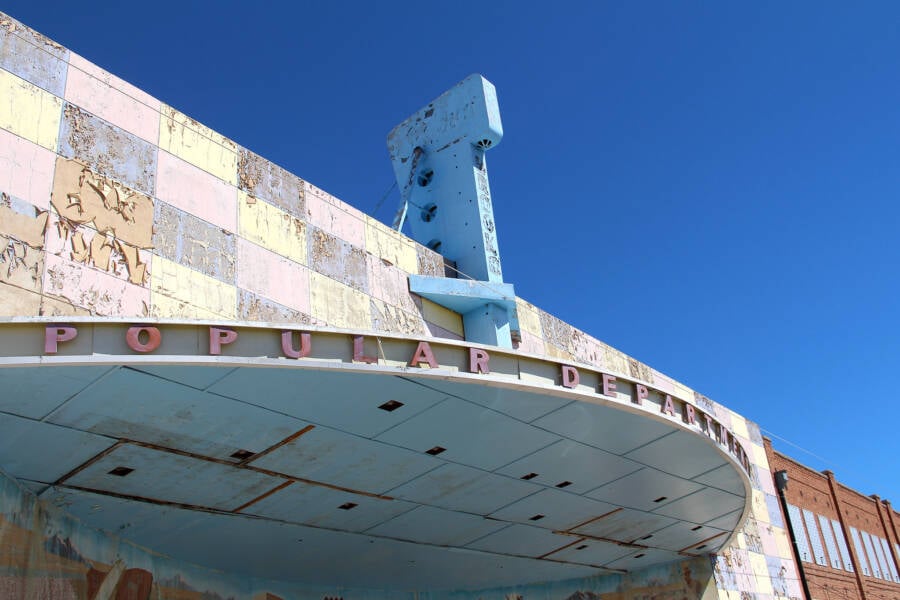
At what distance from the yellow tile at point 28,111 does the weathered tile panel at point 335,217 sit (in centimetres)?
507

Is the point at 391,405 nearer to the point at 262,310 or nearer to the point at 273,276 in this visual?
the point at 262,310

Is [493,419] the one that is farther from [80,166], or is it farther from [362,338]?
[80,166]

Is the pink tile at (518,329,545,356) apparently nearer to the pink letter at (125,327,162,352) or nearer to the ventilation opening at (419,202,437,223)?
the ventilation opening at (419,202,437,223)

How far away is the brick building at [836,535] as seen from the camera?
31234 mm

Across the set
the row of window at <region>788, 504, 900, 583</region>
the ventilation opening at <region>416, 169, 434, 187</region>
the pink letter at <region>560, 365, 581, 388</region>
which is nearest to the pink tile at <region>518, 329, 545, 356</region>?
the ventilation opening at <region>416, 169, 434, 187</region>

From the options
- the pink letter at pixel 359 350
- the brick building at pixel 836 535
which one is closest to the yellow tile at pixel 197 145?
the pink letter at pixel 359 350

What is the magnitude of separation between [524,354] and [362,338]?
8.16 feet

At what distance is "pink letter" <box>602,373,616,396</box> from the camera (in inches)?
519

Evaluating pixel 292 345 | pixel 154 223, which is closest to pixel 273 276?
pixel 154 223

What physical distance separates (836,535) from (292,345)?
103ft

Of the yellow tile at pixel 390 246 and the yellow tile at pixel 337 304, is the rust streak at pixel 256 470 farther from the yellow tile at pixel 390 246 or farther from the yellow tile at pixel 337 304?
the yellow tile at pixel 390 246

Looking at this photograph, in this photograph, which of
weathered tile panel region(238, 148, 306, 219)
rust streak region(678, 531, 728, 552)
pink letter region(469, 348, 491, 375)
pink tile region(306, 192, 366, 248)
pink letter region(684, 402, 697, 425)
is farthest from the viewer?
rust streak region(678, 531, 728, 552)

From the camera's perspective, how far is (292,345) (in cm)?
1027

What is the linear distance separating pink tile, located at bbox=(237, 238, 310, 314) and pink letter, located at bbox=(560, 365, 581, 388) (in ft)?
17.2
